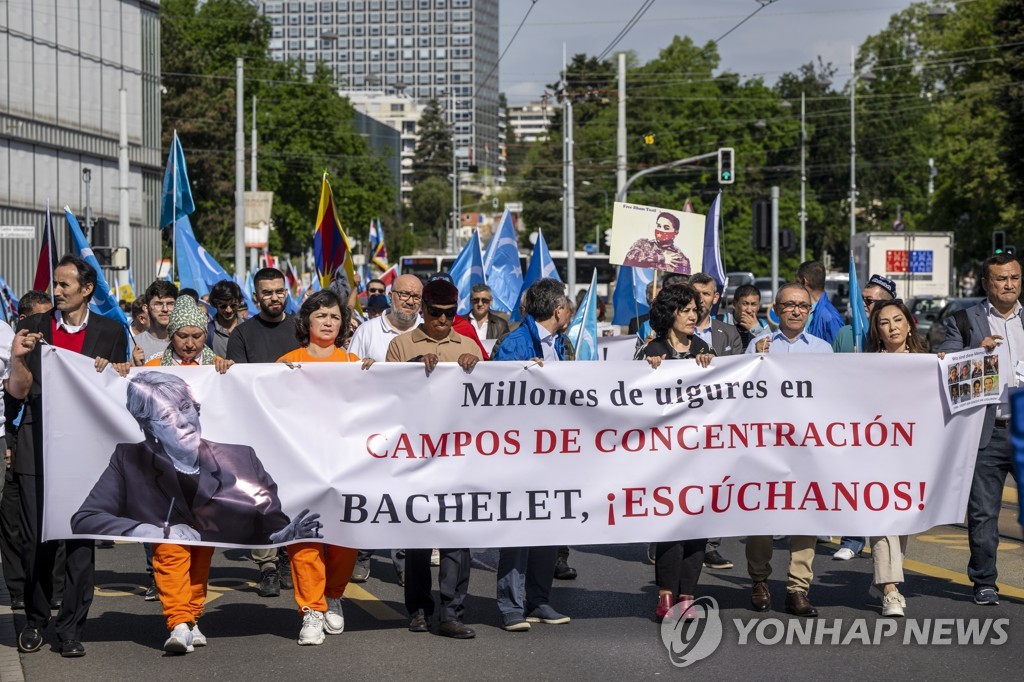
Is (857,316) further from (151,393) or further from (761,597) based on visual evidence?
(151,393)

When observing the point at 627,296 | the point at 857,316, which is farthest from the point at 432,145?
the point at 857,316

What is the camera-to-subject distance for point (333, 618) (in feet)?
24.3

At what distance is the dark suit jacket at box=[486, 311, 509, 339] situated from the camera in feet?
41.9

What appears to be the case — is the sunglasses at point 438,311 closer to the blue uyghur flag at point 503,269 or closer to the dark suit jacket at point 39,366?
the dark suit jacket at point 39,366

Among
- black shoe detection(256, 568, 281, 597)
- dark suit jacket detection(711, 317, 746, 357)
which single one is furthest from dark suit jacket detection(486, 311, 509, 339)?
black shoe detection(256, 568, 281, 597)

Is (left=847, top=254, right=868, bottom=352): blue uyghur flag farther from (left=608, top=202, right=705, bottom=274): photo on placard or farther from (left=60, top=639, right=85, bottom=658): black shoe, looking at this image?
(left=608, top=202, right=705, bottom=274): photo on placard

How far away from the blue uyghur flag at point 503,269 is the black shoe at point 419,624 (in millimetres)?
10206

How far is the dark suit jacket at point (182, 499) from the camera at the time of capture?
7152mm

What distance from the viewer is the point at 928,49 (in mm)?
62469

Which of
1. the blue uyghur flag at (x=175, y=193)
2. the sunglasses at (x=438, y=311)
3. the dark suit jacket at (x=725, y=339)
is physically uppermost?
the blue uyghur flag at (x=175, y=193)

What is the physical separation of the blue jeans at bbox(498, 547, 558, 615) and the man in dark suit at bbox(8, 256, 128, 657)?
2.01m

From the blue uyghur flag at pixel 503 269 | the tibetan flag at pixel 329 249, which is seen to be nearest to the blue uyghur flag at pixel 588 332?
the tibetan flag at pixel 329 249

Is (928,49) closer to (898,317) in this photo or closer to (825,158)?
(825,158)

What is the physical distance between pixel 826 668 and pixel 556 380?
1969 mm
